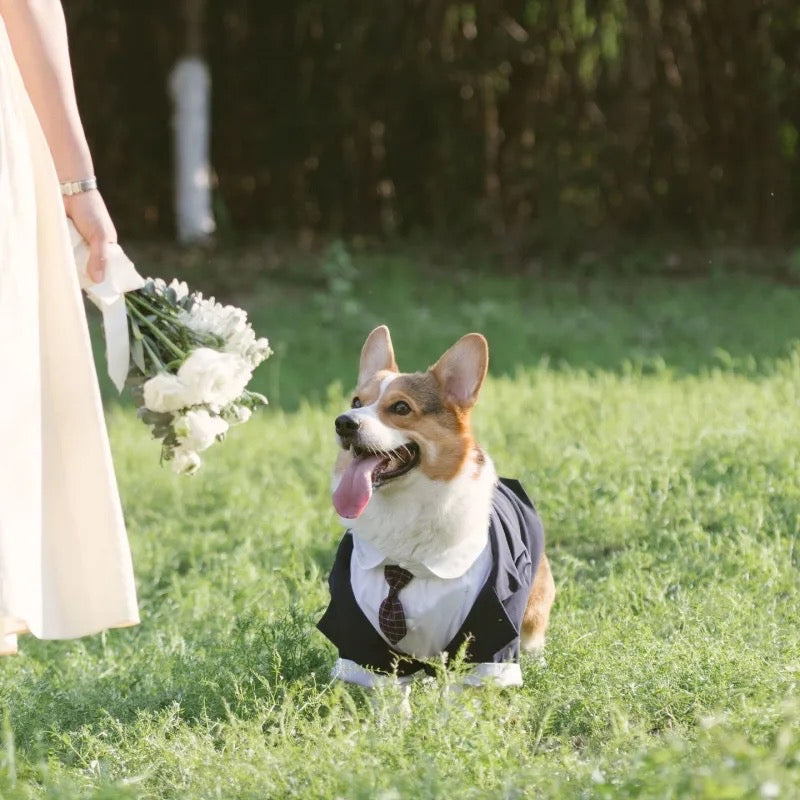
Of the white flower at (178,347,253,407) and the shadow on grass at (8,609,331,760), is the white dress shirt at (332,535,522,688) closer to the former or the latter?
the shadow on grass at (8,609,331,760)

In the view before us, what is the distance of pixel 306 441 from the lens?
21.6 feet

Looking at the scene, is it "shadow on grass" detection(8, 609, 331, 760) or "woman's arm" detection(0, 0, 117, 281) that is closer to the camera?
"woman's arm" detection(0, 0, 117, 281)

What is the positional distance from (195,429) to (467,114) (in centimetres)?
893

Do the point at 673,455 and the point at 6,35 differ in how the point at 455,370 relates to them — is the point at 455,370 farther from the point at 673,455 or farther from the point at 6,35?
the point at 673,455

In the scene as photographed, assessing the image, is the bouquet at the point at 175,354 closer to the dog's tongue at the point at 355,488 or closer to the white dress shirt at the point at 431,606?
the dog's tongue at the point at 355,488

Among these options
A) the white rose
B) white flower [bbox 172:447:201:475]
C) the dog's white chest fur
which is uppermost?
the white rose

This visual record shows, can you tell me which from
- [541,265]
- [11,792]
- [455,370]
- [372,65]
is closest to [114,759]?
[11,792]

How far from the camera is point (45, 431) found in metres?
3.11

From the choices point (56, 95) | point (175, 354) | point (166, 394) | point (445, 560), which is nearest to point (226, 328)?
point (175, 354)

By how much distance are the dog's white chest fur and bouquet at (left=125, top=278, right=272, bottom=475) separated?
407mm

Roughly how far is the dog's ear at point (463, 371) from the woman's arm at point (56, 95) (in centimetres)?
89

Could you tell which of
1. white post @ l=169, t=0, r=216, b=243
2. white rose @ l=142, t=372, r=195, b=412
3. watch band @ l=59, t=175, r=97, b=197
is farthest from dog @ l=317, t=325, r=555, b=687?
white post @ l=169, t=0, r=216, b=243

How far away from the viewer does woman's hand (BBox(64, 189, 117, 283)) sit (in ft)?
10.2

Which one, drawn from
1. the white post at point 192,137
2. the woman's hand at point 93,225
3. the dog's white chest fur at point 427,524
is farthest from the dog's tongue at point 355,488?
the white post at point 192,137
